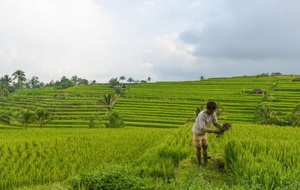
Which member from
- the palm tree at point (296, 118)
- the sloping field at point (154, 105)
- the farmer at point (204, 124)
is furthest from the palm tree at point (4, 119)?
the farmer at point (204, 124)

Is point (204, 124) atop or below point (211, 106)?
below

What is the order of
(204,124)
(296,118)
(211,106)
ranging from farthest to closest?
(296,118), (204,124), (211,106)

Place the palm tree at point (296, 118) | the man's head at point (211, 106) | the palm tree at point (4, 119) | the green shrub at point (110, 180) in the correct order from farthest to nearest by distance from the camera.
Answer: the palm tree at point (4, 119)
the palm tree at point (296, 118)
the man's head at point (211, 106)
the green shrub at point (110, 180)

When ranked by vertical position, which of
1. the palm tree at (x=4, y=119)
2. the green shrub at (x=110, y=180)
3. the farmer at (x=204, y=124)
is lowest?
the palm tree at (x=4, y=119)

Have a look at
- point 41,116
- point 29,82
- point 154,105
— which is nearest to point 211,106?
point 41,116

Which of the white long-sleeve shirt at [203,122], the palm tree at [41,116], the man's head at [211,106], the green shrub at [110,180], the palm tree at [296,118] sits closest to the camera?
the green shrub at [110,180]

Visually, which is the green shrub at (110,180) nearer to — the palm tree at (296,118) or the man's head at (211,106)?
the man's head at (211,106)

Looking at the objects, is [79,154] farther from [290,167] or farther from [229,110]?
[229,110]

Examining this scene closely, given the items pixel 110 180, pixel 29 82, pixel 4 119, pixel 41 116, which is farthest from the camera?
pixel 29 82

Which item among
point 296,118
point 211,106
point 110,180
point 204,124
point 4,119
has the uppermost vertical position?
point 211,106

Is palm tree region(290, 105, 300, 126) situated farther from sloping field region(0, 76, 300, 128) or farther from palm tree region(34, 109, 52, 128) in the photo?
palm tree region(34, 109, 52, 128)

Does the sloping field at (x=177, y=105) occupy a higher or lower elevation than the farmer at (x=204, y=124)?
lower

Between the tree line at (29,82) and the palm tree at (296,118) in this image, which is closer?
the palm tree at (296,118)

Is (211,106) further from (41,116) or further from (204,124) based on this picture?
(41,116)
